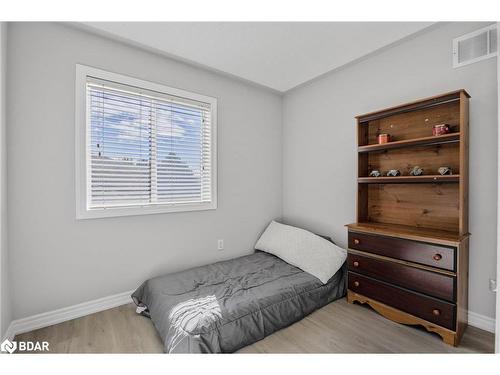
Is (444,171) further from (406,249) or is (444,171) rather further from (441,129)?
(406,249)

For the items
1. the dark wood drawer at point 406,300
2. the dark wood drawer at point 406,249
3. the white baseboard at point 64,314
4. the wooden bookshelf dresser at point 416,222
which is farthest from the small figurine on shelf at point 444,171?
the white baseboard at point 64,314

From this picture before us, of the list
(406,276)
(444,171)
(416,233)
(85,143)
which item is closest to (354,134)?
(444,171)

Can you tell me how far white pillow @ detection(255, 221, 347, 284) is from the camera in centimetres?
234

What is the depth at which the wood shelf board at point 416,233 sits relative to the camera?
5.30 feet

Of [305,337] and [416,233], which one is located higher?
[416,233]

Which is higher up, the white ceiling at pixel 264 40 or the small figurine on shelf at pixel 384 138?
the white ceiling at pixel 264 40

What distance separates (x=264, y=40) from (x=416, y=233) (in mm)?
2093

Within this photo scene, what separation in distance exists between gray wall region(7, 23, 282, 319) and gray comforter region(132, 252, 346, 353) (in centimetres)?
31

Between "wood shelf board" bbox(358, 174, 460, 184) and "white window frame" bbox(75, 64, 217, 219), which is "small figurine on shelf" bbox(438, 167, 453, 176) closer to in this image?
"wood shelf board" bbox(358, 174, 460, 184)

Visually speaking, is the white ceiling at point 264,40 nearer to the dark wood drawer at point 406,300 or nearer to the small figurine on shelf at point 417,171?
the small figurine on shelf at point 417,171

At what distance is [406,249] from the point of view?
1806 mm

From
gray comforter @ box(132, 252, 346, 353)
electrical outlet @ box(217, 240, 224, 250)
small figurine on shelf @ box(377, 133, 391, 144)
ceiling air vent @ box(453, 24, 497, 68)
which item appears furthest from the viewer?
electrical outlet @ box(217, 240, 224, 250)

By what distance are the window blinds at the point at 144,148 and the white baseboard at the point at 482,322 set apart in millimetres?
2607

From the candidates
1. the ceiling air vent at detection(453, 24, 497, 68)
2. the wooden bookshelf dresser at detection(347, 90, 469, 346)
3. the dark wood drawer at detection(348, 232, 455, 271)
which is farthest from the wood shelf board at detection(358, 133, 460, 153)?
the dark wood drawer at detection(348, 232, 455, 271)
